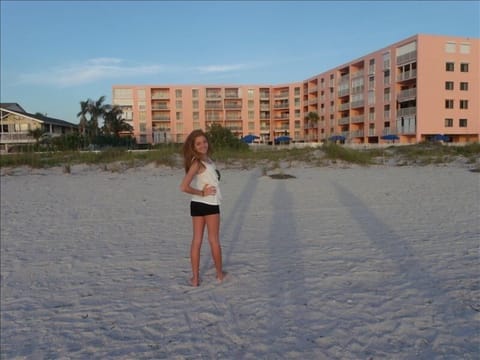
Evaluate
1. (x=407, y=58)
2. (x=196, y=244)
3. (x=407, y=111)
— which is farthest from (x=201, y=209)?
(x=407, y=58)

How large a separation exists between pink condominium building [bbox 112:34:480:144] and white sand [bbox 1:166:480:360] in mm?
38951

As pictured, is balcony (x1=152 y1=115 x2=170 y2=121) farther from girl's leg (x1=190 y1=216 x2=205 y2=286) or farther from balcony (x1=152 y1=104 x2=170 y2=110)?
girl's leg (x1=190 y1=216 x2=205 y2=286)

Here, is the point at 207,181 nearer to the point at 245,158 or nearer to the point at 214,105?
the point at 245,158

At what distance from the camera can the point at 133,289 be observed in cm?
435

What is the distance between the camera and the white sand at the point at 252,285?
10.3 ft

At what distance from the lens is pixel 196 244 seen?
4.27m

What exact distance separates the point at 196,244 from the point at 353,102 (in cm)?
5317

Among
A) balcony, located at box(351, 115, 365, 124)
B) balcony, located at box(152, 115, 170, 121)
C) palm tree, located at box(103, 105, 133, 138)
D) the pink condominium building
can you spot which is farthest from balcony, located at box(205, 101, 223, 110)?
balcony, located at box(351, 115, 365, 124)

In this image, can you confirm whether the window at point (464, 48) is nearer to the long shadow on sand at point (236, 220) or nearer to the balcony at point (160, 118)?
the long shadow on sand at point (236, 220)

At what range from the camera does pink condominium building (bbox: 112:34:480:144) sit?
43.0 metres

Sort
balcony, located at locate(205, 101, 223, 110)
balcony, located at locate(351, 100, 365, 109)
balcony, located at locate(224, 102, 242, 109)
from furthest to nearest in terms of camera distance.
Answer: balcony, located at locate(224, 102, 242, 109) → balcony, located at locate(205, 101, 223, 110) → balcony, located at locate(351, 100, 365, 109)

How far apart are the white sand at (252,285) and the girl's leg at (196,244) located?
12cm

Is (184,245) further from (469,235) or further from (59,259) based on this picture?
(469,235)

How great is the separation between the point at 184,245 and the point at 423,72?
143 ft
